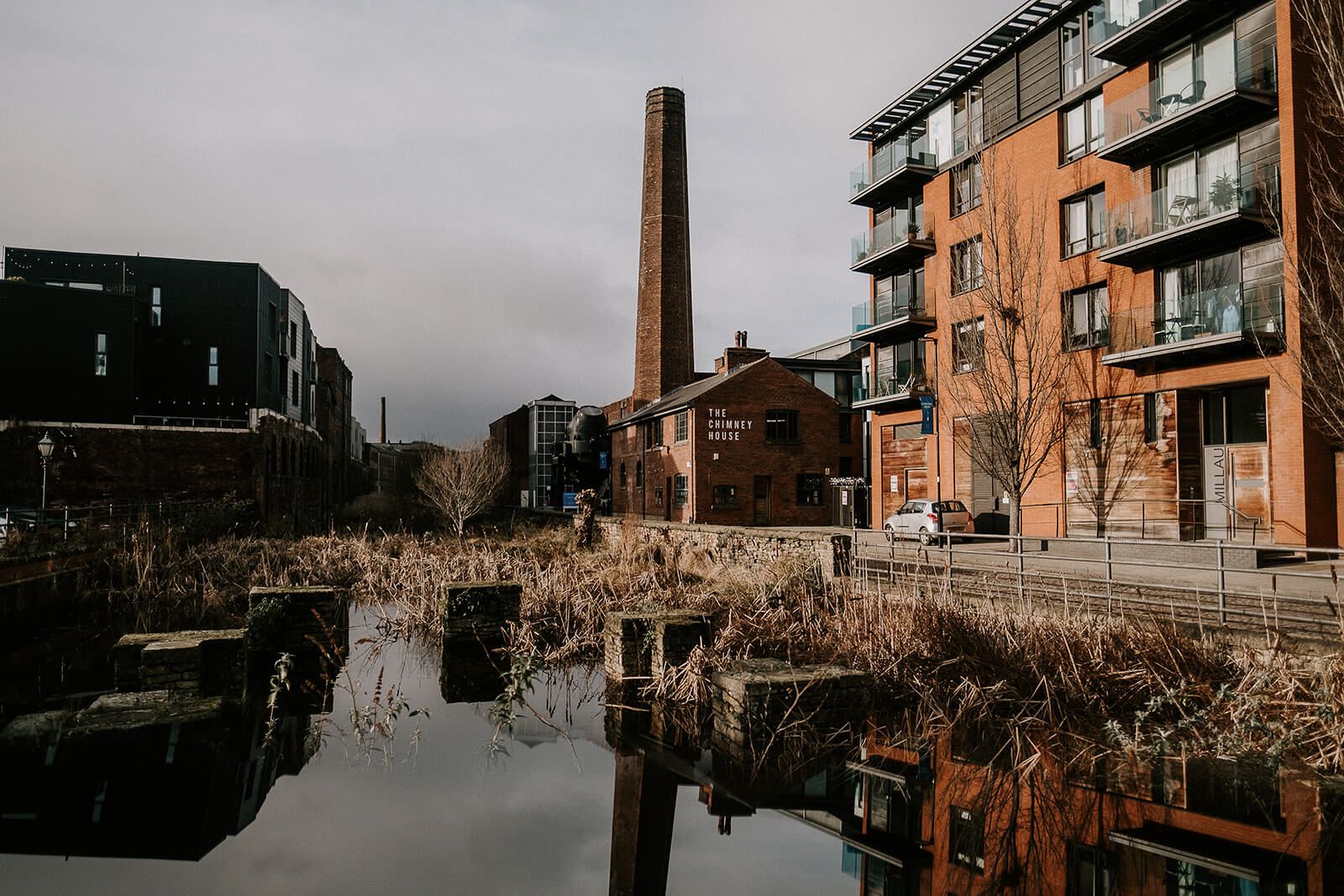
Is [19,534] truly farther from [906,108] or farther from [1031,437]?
[906,108]

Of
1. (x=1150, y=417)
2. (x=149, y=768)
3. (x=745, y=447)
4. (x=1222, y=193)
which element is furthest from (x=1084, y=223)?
(x=149, y=768)

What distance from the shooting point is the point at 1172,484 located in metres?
18.6

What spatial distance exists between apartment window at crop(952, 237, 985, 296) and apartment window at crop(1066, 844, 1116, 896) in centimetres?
2025

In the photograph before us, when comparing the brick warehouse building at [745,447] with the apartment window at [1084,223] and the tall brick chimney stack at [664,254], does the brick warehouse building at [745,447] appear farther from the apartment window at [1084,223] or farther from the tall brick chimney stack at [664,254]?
the apartment window at [1084,223]

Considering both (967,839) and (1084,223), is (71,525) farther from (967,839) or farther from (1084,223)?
(1084,223)

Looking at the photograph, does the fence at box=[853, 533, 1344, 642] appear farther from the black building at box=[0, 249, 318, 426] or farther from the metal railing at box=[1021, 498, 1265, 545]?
the black building at box=[0, 249, 318, 426]

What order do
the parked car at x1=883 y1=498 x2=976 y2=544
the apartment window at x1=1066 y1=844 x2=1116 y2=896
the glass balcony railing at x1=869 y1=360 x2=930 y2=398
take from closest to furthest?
1. the apartment window at x1=1066 y1=844 x2=1116 y2=896
2. the parked car at x1=883 y1=498 x2=976 y2=544
3. the glass balcony railing at x1=869 y1=360 x2=930 y2=398

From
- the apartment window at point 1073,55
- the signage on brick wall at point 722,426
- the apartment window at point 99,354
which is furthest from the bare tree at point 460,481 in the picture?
the apartment window at point 1073,55

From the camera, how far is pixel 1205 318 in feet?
57.3

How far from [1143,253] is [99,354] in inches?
1425

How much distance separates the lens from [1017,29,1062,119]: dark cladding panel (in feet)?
73.9

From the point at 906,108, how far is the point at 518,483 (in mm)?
45811

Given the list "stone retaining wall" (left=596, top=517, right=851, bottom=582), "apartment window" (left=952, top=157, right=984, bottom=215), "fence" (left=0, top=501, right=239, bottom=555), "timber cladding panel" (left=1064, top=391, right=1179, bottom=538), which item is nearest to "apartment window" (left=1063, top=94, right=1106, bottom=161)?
"apartment window" (left=952, top=157, right=984, bottom=215)

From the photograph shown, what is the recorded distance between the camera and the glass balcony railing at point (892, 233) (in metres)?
27.5
